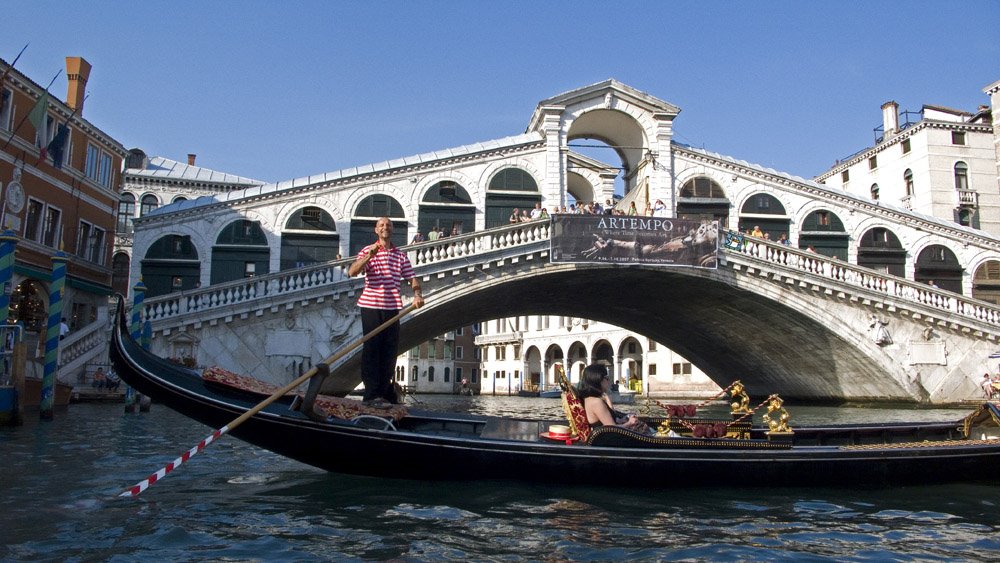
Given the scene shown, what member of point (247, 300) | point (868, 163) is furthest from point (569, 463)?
point (868, 163)

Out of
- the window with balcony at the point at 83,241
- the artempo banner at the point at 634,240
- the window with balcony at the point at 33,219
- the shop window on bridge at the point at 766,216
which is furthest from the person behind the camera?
the shop window on bridge at the point at 766,216

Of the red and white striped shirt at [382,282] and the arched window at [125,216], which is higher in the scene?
the arched window at [125,216]

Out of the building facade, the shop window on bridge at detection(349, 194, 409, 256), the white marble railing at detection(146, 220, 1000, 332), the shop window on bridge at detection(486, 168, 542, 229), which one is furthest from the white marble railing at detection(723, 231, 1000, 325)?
the building facade

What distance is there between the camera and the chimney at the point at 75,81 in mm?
18266

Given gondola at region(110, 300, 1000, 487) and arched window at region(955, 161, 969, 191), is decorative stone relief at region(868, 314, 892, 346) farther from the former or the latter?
gondola at region(110, 300, 1000, 487)

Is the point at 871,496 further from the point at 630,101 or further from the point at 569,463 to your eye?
the point at 630,101

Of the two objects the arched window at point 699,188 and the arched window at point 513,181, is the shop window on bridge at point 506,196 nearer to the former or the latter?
the arched window at point 513,181

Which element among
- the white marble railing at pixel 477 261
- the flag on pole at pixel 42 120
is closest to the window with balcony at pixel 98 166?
the flag on pole at pixel 42 120

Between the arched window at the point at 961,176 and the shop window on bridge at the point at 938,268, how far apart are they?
7126 millimetres

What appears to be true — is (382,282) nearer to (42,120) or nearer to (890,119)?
(42,120)

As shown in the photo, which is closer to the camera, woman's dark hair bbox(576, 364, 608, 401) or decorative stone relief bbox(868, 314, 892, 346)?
woman's dark hair bbox(576, 364, 608, 401)

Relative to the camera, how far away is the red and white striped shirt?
20.6 ft

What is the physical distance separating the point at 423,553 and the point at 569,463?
184cm

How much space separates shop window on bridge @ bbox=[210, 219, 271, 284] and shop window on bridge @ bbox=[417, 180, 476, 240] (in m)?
3.91
